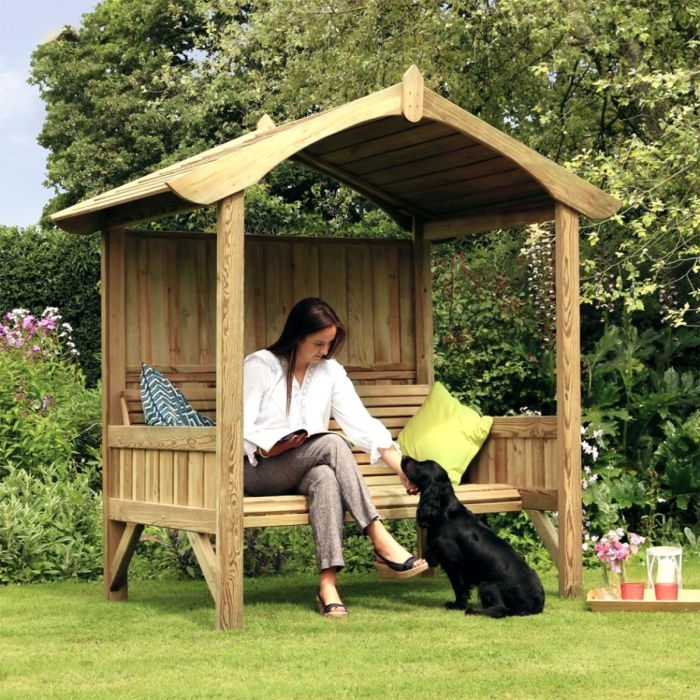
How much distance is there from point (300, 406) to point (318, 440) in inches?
14.7

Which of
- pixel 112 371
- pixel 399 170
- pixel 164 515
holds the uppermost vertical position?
pixel 399 170

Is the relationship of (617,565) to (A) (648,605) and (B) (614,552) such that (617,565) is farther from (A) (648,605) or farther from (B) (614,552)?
(A) (648,605)

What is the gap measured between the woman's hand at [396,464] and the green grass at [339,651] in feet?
1.75

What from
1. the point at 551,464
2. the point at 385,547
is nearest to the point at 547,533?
the point at 551,464

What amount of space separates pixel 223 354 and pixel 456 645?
146 centimetres

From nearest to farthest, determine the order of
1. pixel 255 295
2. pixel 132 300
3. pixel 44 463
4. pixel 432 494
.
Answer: pixel 432 494
pixel 132 300
pixel 255 295
pixel 44 463

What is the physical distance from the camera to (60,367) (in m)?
9.03

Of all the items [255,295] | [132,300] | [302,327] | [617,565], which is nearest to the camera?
[617,565]

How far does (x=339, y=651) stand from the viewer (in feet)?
15.5

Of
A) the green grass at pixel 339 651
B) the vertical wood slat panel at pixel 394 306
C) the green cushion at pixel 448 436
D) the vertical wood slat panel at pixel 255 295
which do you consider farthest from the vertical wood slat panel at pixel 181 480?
A: the vertical wood slat panel at pixel 394 306

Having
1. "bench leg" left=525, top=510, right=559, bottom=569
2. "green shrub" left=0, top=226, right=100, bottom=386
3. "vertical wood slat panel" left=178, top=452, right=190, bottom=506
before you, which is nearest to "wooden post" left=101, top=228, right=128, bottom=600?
"vertical wood slat panel" left=178, top=452, right=190, bottom=506

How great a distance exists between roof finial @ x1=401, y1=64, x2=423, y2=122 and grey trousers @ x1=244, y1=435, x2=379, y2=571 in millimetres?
1445

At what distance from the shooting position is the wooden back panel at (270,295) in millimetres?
6551

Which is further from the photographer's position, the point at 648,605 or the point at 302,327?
the point at 302,327
